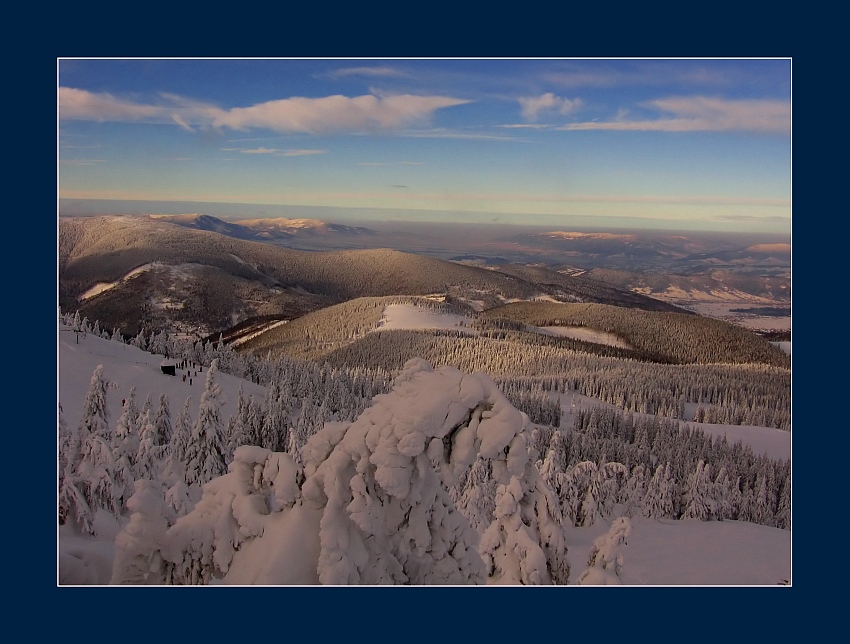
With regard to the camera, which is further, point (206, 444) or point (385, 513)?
point (206, 444)

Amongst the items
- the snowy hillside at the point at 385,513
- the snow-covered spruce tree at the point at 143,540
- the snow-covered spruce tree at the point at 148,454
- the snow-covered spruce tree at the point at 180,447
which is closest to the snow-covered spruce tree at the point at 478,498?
the snowy hillside at the point at 385,513

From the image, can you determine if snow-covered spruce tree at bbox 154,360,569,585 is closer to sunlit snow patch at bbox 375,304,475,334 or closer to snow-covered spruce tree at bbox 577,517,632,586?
snow-covered spruce tree at bbox 577,517,632,586

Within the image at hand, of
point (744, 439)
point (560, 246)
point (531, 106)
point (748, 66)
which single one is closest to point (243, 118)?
point (531, 106)

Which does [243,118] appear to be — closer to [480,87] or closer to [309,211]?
[309,211]

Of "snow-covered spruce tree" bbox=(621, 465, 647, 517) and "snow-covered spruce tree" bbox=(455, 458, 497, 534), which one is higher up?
"snow-covered spruce tree" bbox=(455, 458, 497, 534)

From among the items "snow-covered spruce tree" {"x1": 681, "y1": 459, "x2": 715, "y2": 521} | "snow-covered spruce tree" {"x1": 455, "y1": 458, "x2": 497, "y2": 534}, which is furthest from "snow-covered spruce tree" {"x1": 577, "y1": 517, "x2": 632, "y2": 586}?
"snow-covered spruce tree" {"x1": 681, "y1": 459, "x2": 715, "y2": 521}

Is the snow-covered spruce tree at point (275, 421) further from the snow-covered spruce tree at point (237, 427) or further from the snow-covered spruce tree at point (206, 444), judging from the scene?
the snow-covered spruce tree at point (206, 444)

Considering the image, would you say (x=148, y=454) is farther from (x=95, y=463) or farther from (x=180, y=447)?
(x=95, y=463)

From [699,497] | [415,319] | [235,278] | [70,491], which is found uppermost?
[235,278]

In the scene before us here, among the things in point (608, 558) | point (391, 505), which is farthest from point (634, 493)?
point (391, 505)
